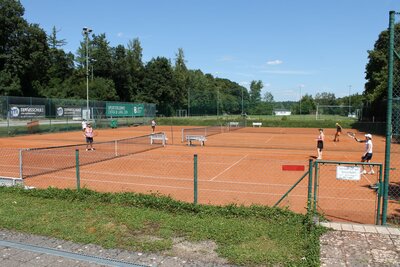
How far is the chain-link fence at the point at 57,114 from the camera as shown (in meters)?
35.7

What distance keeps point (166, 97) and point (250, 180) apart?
7766 cm

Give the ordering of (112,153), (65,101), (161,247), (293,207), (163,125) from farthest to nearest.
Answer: (163,125) → (65,101) → (112,153) → (293,207) → (161,247)

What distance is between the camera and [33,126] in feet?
127

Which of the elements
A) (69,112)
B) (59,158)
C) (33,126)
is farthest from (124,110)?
(59,158)

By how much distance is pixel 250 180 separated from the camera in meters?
14.0

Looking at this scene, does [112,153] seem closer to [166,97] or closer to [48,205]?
[48,205]

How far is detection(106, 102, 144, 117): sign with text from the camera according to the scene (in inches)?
2123

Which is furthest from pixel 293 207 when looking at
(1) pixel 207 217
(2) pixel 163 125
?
(2) pixel 163 125

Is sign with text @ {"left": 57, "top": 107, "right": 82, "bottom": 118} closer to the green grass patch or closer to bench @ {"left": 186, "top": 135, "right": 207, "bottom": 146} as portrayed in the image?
bench @ {"left": 186, "top": 135, "right": 207, "bottom": 146}

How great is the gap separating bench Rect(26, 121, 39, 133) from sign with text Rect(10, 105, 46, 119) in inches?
26.9

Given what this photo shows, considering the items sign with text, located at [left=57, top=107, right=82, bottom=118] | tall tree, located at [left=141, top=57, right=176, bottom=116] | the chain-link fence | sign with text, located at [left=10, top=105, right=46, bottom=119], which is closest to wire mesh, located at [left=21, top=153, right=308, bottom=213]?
the chain-link fence

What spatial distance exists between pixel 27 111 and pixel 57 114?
4.84m

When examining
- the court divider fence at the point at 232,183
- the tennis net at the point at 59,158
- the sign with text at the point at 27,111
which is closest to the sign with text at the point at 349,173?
the court divider fence at the point at 232,183

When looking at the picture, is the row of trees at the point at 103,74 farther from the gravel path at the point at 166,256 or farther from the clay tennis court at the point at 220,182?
the gravel path at the point at 166,256
